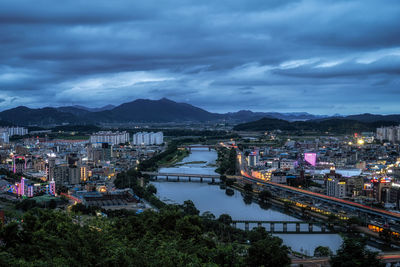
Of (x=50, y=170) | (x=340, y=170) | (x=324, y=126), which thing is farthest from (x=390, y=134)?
(x=50, y=170)

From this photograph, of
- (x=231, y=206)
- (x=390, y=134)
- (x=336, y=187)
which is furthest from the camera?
(x=390, y=134)

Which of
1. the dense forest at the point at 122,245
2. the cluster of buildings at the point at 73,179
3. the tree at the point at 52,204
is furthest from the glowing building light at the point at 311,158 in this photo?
the dense forest at the point at 122,245

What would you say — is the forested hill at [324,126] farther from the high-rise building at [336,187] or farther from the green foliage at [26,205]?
the green foliage at [26,205]

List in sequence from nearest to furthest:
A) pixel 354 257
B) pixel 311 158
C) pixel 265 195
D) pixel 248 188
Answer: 1. pixel 354 257
2. pixel 265 195
3. pixel 248 188
4. pixel 311 158

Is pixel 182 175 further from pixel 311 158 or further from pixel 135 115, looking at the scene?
pixel 135 115

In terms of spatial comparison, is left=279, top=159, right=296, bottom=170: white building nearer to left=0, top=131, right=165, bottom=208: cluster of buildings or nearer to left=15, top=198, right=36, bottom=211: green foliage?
left=0, top=131, right=165, bottom=208: cluster of buildings

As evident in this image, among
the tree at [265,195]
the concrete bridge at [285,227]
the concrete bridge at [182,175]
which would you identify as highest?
the concrete bridge at [182,175]

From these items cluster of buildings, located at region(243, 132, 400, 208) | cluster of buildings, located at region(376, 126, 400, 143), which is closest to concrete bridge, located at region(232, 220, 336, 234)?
cluster of buildings, located at region(243, 132, 400, 208)
